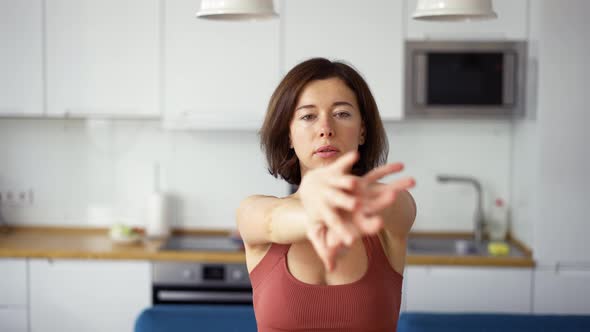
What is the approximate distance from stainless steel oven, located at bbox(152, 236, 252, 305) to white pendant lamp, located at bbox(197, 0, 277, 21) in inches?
71.2

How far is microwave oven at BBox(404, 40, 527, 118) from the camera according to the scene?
11.9ft

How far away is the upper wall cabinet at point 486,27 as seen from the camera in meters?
3.60

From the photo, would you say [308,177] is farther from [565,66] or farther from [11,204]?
[11,204]

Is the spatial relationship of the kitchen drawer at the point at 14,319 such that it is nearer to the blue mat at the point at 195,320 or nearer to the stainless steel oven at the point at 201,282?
the stainless steel oven at the point at 201,282

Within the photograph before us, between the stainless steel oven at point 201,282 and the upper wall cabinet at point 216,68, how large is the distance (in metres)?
0.64

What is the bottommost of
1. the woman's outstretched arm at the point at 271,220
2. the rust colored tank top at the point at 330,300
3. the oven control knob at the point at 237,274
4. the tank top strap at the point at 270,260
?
the oven control knob at the point at 237,274

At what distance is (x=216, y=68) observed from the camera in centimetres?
368

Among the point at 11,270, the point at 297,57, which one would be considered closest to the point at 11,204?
the point at 11,270

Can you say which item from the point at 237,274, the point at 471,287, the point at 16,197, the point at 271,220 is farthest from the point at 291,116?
the point at 16,197

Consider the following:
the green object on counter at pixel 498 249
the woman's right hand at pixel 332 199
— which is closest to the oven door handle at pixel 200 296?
the green object on counter at pixel 498 249

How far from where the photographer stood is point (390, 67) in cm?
364

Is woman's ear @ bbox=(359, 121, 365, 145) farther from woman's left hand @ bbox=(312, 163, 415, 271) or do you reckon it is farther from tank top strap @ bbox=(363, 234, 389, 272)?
woman's left hand @ bbox=(312, 163, 415, 271)

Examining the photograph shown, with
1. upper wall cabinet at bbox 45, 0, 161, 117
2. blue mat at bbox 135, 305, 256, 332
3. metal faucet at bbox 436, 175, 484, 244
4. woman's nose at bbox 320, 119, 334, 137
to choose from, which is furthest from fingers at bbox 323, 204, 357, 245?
metal faucet at bbox 436, 175, 484, 244

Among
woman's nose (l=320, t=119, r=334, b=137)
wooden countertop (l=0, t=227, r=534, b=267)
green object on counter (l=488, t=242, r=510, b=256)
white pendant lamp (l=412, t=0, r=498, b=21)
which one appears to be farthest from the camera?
green object on counter (l=488, t=242, r=510, b=256)
